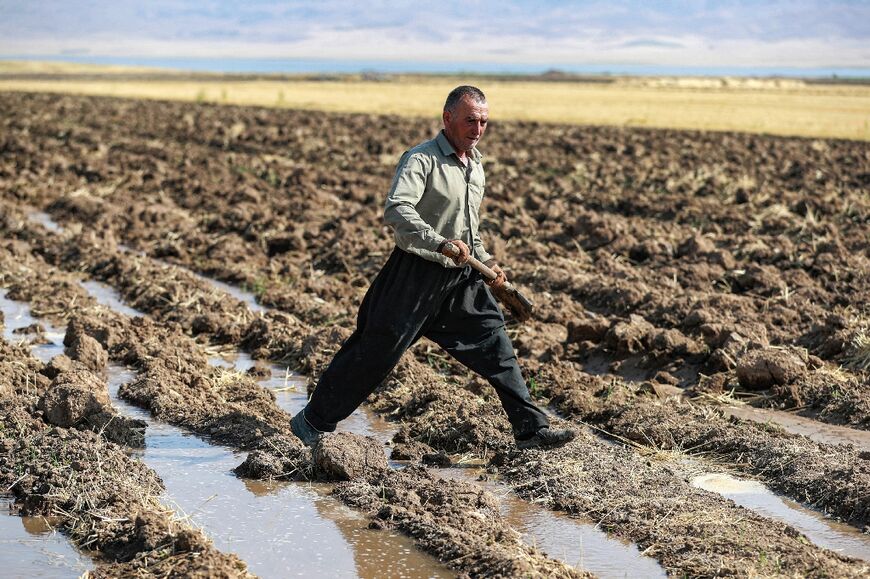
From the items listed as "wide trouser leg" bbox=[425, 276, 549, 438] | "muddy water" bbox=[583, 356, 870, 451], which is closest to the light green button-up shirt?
"wide trouser leg" bbox=[425, 276, 549, 438]

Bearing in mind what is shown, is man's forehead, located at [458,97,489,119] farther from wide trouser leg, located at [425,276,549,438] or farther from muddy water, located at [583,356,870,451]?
muddy water, located at [583,356,870,451]

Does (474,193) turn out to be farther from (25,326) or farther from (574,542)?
(25,326)

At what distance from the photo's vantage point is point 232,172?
20.0m

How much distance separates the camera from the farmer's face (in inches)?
230

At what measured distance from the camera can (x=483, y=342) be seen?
6.17m

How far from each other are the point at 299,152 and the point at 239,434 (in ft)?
59.2

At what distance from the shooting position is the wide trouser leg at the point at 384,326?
5.96 meters

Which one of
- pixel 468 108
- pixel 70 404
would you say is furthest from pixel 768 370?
pixel 70 404

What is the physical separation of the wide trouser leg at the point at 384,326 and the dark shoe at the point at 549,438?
2.57ft

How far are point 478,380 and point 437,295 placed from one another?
1.78 metres

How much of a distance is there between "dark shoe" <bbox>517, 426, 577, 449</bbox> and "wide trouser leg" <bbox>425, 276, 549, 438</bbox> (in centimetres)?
3

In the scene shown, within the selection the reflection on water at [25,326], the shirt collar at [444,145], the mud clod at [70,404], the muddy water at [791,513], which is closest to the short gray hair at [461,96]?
the shirt collar at [444,145]

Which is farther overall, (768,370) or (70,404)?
(768,370)

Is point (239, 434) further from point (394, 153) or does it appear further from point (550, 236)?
point (394, 153)
